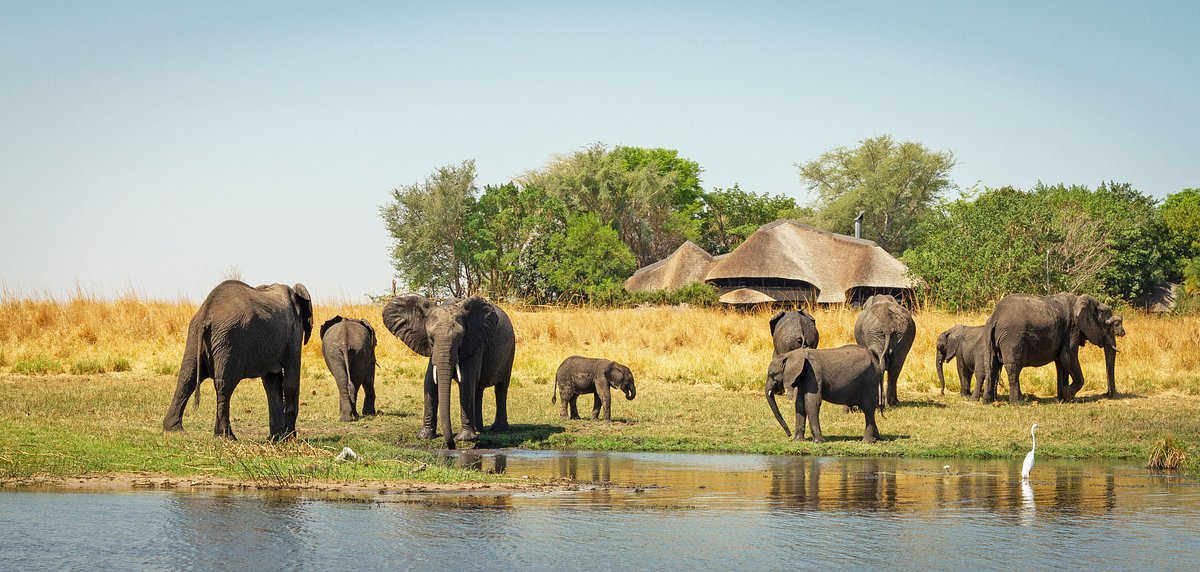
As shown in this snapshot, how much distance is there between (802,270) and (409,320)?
4341 centimetres

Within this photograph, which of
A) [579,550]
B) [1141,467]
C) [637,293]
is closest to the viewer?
[579,550]

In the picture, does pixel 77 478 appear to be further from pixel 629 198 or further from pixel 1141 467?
pixel 629 198

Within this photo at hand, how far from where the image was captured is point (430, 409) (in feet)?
60.4

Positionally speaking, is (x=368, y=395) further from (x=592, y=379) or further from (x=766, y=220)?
(x=766, y=220)

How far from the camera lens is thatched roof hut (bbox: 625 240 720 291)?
208 feet

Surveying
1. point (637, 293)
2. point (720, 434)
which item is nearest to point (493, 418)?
→ point (720, 434)

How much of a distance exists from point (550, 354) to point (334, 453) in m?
18.0

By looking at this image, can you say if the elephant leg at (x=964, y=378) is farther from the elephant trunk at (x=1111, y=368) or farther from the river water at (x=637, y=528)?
the river water at (x=637, y=528)

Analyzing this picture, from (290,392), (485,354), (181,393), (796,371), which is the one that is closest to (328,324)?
(485,354)

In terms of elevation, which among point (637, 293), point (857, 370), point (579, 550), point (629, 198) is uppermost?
point (629, 198)

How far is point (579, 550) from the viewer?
10156 millimetres

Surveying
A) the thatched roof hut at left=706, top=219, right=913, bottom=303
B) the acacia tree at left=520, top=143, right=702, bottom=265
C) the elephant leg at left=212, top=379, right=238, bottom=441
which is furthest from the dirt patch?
the acacia tree at left=520, top=143, right=702, bottom=265

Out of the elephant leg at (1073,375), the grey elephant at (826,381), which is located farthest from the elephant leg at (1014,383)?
the grey elephant at (826,381)

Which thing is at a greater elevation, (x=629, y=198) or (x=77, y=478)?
(x=629, y=198)
